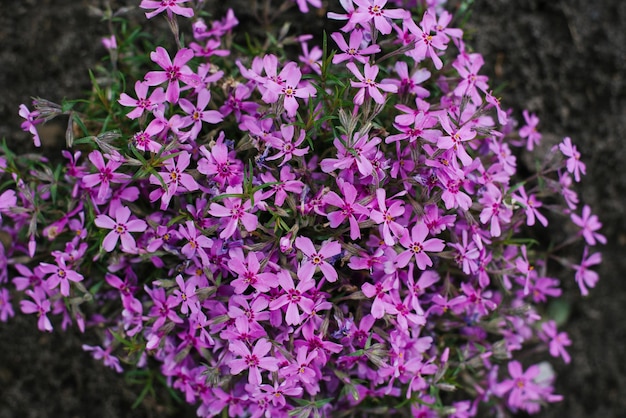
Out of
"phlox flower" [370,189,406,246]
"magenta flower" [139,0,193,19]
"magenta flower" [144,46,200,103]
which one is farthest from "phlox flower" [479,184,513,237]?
"magenta flower" [139,0,193,19]

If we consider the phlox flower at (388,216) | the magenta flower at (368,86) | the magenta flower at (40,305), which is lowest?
the magenta flower at (40,305)

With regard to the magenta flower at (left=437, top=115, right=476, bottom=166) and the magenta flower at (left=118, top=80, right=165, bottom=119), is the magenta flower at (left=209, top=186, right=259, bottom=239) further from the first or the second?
the magenta flower at (left=437, top=115, right=476, bottom=166)

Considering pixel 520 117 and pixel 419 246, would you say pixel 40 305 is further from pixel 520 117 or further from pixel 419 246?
pixel 520 117

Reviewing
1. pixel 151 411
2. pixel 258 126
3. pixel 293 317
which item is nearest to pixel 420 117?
pixel 258 126

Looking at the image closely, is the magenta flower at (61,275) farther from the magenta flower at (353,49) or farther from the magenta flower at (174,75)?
the magenta flower at (353,49)

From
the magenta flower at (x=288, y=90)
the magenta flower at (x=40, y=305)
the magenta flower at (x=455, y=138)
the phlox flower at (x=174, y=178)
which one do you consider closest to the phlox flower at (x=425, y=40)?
the magenta flower at (x=455, y=138)

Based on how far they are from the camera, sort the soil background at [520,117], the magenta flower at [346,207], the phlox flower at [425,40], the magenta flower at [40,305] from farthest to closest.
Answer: the soil background at [520,117] < the magenta flower at [40,305] < the phlox flower at [425,40] < the magenta flower at [346,207]
